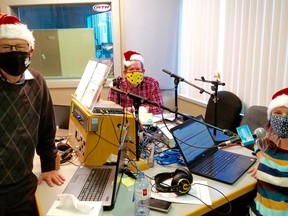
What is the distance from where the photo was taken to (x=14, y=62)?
4.66ft

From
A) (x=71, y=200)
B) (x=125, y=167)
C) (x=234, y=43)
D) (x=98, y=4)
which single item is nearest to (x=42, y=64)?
(x=98, y=4)

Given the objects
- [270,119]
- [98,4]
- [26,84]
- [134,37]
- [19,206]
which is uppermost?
[98,4]

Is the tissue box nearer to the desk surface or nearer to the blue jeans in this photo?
the desk surface

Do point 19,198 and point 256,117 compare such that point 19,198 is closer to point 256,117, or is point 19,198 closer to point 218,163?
point 218,163

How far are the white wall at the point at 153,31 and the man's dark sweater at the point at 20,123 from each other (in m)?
2.38

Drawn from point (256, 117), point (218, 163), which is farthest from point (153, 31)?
point (218, 163)

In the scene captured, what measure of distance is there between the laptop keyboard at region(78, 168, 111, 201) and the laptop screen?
0.44m

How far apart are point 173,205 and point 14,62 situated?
3.35ft

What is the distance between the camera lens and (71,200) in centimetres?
124

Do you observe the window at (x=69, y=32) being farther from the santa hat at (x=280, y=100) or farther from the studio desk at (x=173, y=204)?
the santa hat at (x=280, y=100)

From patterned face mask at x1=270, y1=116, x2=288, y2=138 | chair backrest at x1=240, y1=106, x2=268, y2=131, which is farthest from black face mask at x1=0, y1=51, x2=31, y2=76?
chair backrest at x1=240, y1=106, x2=268, y2=131

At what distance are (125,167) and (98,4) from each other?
2.71 m

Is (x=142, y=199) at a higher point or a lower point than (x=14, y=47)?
lower

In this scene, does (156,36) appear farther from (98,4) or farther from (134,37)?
(98,4)
